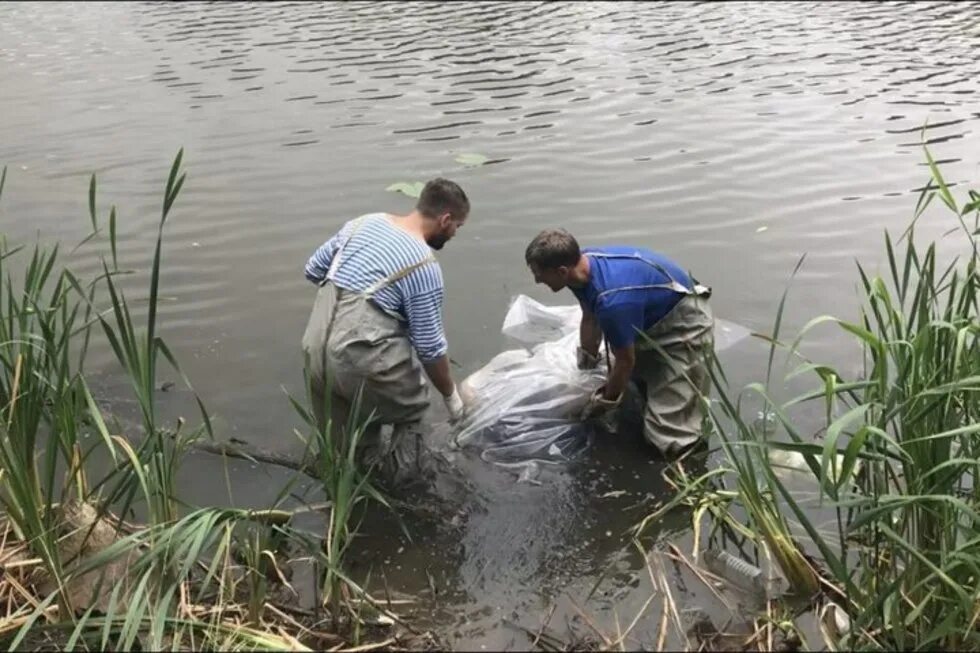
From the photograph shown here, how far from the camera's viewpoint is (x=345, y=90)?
42.1 ft

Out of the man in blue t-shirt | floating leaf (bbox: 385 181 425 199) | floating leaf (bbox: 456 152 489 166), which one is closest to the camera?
the man in blue t-shirt

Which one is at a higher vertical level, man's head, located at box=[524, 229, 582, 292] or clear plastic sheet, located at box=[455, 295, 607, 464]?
man's head, located at box=[524, 229, 582, 292]

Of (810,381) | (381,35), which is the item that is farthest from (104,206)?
(381,35)

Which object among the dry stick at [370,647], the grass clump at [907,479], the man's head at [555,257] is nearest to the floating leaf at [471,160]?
the man's head at [555,257]

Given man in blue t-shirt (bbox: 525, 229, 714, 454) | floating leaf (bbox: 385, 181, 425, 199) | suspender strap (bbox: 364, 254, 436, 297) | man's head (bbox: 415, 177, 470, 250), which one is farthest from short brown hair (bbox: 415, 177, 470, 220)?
floating leaf (bbox: 385, 181, 425, 199)

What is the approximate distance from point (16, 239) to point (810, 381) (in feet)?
21.5

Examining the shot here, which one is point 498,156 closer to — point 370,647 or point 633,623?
point 633,623

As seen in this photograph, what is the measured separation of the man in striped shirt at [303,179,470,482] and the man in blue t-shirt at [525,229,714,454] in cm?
52

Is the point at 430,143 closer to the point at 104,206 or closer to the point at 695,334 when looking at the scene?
the point at 104,206

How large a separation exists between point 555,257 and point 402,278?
753 millimetres

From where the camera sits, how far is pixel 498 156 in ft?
32.4

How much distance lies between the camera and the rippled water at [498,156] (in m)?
5.58

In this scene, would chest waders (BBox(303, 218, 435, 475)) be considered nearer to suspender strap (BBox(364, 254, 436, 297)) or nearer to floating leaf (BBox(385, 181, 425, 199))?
suspender strap (BBox(364, 254, 436, 297))

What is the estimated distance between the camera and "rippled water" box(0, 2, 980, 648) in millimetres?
5578
